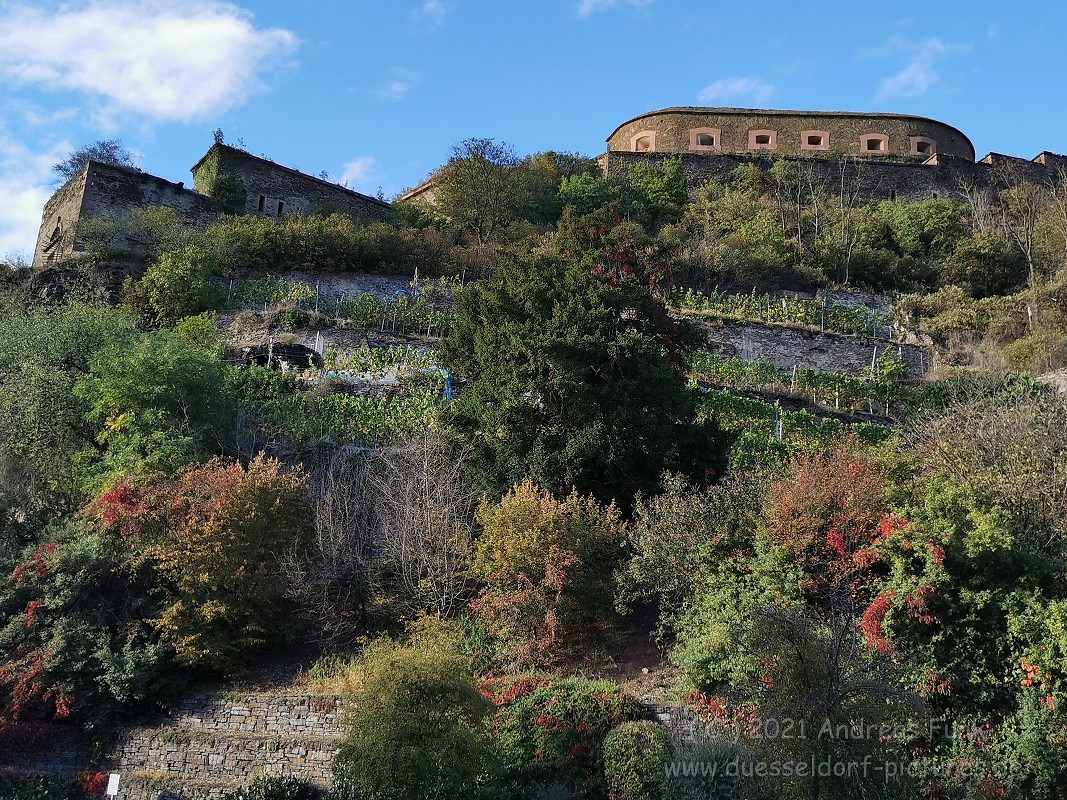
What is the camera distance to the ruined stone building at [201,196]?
32312mm

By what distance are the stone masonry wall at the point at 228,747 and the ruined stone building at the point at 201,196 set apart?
19.4 m

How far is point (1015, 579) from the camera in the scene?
13.8m

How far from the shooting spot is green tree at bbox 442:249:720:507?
18.2 metres

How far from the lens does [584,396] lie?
18422 mm

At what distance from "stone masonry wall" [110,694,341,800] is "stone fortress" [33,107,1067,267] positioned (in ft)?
63.8

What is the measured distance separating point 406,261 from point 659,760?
2115 cm

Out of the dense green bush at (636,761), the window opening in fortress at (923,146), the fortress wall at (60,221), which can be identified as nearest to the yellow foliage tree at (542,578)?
the dense green bush at (636,761)

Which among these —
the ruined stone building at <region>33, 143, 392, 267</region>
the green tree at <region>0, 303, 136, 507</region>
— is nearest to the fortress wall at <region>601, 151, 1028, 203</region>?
the ruined stone building at <region>33, 143, 392, 267</region>

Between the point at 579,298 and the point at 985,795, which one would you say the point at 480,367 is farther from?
the point at 985,795

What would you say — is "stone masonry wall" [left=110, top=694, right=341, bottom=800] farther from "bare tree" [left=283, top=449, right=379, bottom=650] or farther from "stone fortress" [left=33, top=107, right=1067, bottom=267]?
"stone fortress" [left=33, top=107, right=1067, bottom=267]

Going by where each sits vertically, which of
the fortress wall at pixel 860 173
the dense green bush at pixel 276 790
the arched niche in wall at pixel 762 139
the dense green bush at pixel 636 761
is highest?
the arched niche in wall at pixel 762 139

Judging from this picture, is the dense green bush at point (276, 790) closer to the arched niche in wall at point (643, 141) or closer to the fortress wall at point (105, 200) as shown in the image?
the fortress wall at point (105, 200)

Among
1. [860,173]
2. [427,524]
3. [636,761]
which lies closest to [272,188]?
[427,524]

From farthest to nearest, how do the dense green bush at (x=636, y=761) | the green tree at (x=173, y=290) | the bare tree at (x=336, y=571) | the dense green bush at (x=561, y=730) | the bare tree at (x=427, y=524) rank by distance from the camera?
1. the green tree at (x=173, y=290)
2. the bare tree at (x=427, y=524)
3. the bare tree at (x=336, y=571)
4. the dense green bush at (x=561, y=730)
5. the dense green bush at (x=636, y=761)
